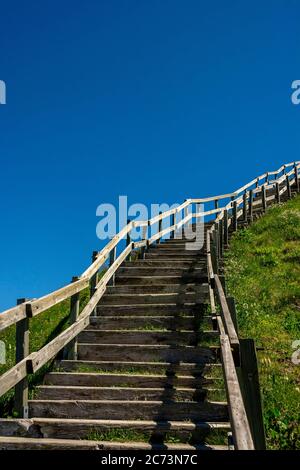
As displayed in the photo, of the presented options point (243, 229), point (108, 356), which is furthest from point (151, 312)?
point (243, 229)

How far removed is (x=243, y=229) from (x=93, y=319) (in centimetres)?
1246

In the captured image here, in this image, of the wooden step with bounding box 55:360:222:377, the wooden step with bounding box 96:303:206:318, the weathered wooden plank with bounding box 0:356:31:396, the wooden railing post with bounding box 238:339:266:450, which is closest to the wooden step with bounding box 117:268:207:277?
the wooden step with bounding box 96:303:206:318

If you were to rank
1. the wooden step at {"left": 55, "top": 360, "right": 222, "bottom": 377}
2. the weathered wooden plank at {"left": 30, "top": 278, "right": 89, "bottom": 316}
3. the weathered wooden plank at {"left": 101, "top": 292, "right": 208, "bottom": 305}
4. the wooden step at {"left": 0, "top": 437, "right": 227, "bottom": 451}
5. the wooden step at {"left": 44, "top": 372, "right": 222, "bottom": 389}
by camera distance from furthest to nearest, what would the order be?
the weathered wooden plank at {"left": 101, "top": 292, "right": 208, "bottom": 305}, the wooden step at {"left": 55, "top": 360, "right": 222, "bottom": 377}, the wooden step at {"left": 44, "top": 372, "right": 222, "bottom": 389}, the weathered wooden plank at {"left": 30, "top": 278, "right": 89, "bottom": 316}, the wooden step at {"left": 0, "top": 437, "right": 227, "bottom": 451}

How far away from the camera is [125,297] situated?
35.3 feet

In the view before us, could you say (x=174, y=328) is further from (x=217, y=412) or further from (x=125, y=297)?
(x=217, y=412)

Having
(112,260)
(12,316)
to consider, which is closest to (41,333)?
(112,260)

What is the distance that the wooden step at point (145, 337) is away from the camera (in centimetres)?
864

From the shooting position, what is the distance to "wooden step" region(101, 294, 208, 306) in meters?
10.5

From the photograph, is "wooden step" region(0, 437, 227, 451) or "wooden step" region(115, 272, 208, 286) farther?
"wooden step" region(115, 272, 208, 286)

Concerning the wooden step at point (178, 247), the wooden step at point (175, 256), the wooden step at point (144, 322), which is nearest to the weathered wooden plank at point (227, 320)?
the wooden step at point (144, 322)

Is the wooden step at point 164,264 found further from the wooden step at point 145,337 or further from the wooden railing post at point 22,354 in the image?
the wooden railing post at point 22,354

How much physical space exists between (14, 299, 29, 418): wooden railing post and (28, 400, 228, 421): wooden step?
184 mm

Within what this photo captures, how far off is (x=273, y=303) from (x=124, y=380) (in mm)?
5758

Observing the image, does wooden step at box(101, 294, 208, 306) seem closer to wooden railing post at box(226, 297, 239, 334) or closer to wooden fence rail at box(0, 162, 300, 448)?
wooden fence rail at box(0, 162, 300, 448)
